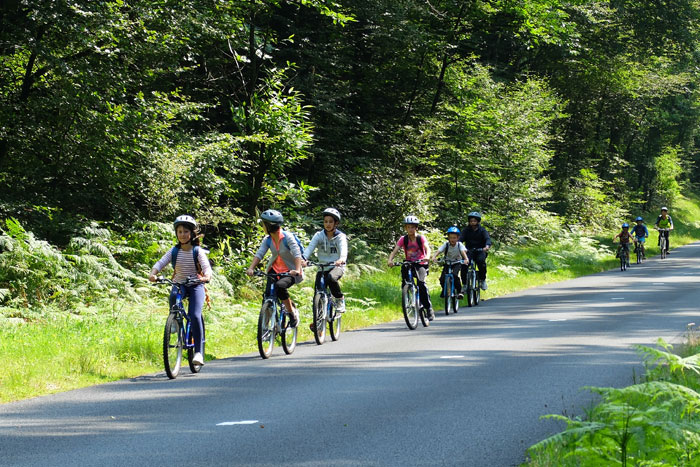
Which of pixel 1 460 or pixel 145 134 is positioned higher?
pixel 145 134

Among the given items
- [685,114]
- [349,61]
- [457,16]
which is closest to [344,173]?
[349,61]

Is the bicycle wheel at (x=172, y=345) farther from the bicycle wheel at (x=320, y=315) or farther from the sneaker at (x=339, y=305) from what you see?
the sneaker at (x=339, y=305)

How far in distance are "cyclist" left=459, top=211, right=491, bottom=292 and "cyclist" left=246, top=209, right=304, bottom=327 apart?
30.1 feet

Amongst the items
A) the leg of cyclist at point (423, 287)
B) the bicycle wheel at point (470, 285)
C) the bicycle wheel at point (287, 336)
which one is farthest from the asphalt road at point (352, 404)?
the bicycle wheel at point (470, 285)

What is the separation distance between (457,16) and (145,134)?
16.9 meters

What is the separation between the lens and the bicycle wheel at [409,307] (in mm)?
15141

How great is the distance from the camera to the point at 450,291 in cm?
1852

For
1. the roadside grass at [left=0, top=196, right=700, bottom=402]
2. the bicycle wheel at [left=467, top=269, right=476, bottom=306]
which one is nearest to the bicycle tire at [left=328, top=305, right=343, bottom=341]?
the roadside grass at [left=0, top=196, right=700, bottom=402]

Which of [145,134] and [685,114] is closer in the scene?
[145,134]

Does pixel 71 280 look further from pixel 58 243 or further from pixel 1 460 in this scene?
pixel 1 460

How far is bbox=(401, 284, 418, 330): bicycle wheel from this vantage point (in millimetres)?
15141

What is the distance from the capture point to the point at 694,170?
91500mm

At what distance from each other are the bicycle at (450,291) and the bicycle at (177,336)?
888cm

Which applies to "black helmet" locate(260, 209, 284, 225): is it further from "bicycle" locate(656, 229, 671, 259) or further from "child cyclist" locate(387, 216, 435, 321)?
"bicycle" locate(656, 229, 671, 259)
